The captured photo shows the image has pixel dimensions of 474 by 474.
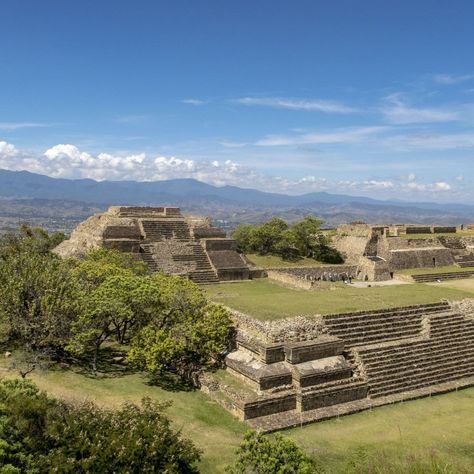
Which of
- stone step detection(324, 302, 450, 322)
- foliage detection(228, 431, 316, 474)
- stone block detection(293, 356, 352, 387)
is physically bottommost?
stone block detection(293, 356, 352, 387)

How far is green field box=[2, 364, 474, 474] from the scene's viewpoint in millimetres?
9781

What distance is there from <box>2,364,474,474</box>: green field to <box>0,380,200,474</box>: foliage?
67.8 inches

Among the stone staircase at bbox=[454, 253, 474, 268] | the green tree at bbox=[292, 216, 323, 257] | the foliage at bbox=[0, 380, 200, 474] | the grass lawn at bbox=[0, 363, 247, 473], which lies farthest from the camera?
the green tree at bbox=[292, 216, 323, 257]

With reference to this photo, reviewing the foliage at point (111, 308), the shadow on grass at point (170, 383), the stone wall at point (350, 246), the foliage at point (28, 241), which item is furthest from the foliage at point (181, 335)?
the stone wall at point (350, 246)

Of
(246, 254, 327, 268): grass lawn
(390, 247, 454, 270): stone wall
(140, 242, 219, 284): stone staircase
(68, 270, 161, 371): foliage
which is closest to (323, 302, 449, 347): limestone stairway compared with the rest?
(68, 270, 161, 371): foliage

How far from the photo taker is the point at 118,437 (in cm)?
770

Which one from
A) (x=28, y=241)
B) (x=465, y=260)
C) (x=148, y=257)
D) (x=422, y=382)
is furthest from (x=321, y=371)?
(x=465, y=260)

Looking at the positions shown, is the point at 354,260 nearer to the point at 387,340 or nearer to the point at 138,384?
the point at 387,340

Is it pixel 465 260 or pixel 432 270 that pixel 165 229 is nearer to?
pixel 432 270

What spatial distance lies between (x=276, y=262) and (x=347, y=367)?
17.9m

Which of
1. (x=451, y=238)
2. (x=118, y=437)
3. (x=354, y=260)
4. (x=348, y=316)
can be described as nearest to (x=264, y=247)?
(x=354, y=260)

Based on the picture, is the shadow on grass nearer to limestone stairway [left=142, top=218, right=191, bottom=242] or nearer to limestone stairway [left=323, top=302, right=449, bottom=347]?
limestone stairway [left=323, top=302, right=449, bottom=347]

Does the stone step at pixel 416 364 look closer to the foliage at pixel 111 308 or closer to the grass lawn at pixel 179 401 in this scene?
the grass lawn at pixel 179 401

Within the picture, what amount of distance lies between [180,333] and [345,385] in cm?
484
